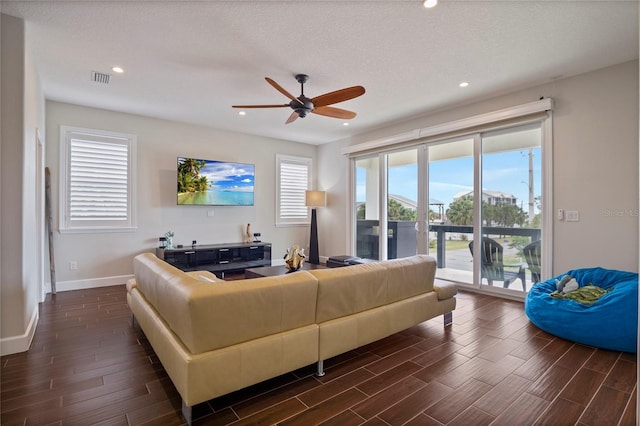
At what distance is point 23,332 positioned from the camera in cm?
260

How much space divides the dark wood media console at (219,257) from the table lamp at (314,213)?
3.70 feet

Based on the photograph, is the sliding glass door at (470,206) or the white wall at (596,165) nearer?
the white wall at (596,165)

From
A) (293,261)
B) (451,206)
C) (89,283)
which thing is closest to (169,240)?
(89,283)

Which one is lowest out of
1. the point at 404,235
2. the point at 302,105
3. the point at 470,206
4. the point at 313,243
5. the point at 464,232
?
the point at 313,243

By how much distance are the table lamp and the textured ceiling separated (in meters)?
2.61

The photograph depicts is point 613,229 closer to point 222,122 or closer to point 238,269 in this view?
point 238,269

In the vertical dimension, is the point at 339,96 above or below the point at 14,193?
above

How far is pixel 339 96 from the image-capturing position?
3.15m

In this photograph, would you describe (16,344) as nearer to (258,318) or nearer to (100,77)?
(258,318)

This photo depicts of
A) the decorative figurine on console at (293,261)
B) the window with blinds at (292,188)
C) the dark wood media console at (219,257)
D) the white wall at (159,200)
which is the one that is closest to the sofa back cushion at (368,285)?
the decorative figurine on console at (293,261)

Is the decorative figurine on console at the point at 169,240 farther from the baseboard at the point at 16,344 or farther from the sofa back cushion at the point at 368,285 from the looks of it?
the sofa back cushion at the point at 368,285

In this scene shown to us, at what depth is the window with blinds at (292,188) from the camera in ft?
22.2

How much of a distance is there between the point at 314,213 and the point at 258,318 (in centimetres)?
501

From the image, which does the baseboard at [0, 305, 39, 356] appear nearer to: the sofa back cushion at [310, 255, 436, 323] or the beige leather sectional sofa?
the beige leather sectional sofa
